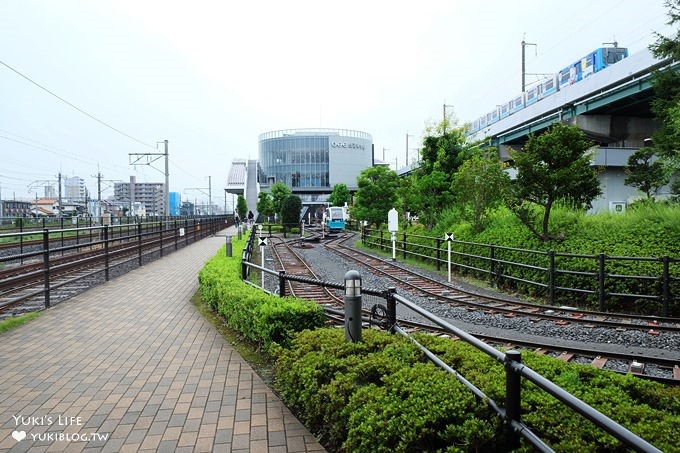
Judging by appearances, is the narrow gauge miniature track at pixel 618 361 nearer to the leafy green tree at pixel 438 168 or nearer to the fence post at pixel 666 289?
the fence post at pixel 666 289

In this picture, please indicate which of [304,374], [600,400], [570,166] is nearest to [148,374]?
[304,374]

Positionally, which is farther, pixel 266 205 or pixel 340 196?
pixel 340 196

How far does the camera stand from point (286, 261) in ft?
69.4

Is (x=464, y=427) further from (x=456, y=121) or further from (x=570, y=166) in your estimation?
(x=456, y=121)

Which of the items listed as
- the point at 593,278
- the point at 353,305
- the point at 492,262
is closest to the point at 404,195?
the point at 492,262

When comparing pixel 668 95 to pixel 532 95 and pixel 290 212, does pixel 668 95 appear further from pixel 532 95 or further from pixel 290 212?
pixel 290 212

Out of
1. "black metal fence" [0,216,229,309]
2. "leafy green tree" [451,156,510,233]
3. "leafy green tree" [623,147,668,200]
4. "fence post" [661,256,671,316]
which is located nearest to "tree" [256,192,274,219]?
"black metal fence" [0,216,229,309]

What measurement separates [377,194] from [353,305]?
3069 cm

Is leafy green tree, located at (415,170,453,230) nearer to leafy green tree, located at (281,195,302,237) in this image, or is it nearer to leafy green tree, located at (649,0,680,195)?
leafy green tree, located at (649,0,680,195)

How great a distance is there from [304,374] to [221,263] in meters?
7.96

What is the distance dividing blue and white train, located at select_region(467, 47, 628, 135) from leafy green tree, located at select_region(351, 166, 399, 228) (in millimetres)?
11850

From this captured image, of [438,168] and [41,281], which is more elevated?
[438,168]

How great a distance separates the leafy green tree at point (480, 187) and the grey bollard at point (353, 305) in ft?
47.5

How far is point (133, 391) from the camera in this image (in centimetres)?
471
